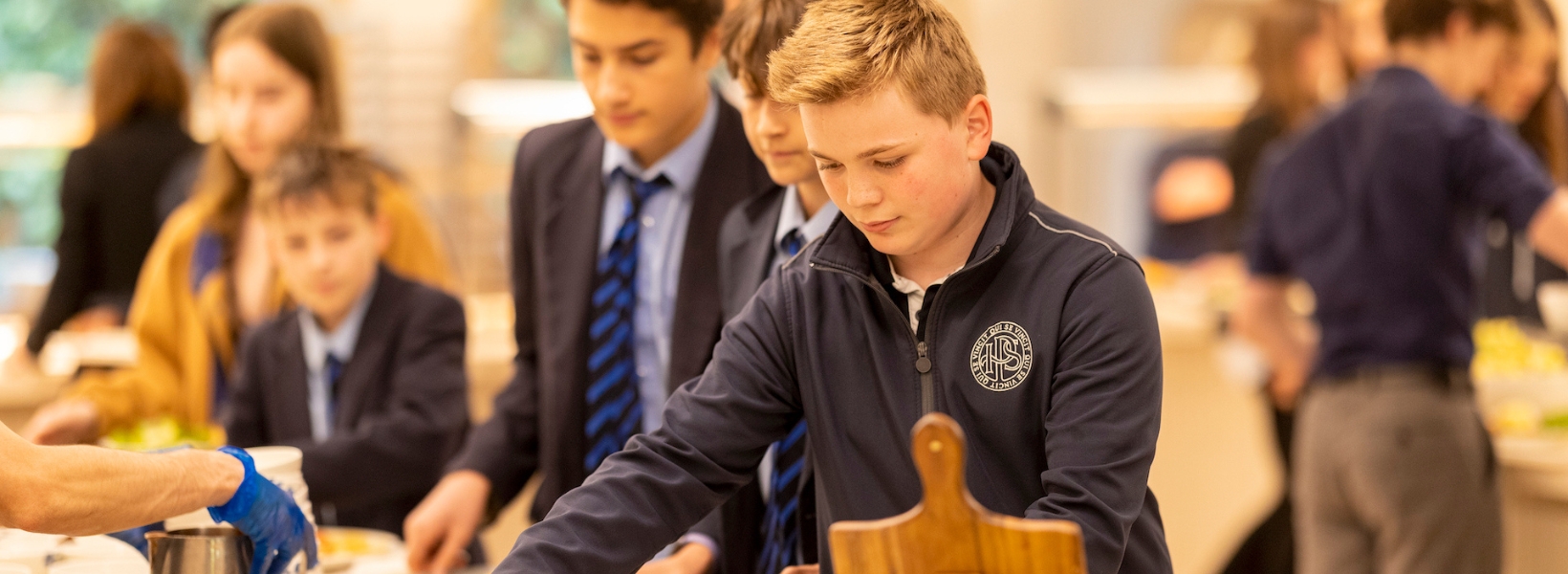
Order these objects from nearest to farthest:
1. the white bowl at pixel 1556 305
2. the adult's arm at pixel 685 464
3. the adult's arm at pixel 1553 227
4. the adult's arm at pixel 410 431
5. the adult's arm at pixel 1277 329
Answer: the adult's arm at pixel 685 464 < the adult's arm at pixel 410 431 < the adult's arm at pixel 1553 227 < the adult's arm at pixel 1277 329 < the white bowl at pixel 1556 305

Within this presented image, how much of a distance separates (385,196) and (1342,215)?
7.02ft

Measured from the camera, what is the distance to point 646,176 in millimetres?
2055

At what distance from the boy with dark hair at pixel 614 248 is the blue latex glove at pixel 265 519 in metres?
0.39

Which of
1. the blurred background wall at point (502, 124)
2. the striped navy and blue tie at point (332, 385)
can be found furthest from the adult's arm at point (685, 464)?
the blurred background wall at point (502, 124)

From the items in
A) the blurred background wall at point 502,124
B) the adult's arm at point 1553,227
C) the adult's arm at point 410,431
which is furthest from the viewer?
the blurred background wall at point 502,124

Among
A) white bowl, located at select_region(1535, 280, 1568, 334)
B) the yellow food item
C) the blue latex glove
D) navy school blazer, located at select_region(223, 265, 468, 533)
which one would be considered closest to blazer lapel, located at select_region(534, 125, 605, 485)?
navy school blazer, located at select_region(223, 265, 468, 533)

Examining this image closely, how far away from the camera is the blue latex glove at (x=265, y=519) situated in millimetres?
1620

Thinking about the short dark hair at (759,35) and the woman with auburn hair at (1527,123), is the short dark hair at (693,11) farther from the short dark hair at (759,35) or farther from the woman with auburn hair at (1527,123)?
the woman with auburn hair at (1527,123)

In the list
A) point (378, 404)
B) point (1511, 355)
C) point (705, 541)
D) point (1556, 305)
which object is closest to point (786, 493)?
point (705, 541)

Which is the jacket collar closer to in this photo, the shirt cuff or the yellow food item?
the shirt cuff

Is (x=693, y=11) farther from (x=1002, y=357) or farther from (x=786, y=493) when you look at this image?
(x=1002, y=357)

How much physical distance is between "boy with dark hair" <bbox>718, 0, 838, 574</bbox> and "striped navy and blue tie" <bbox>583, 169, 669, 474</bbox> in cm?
18

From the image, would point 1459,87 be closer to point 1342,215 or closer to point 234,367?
point 1342,215

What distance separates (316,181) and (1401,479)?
2.32m
